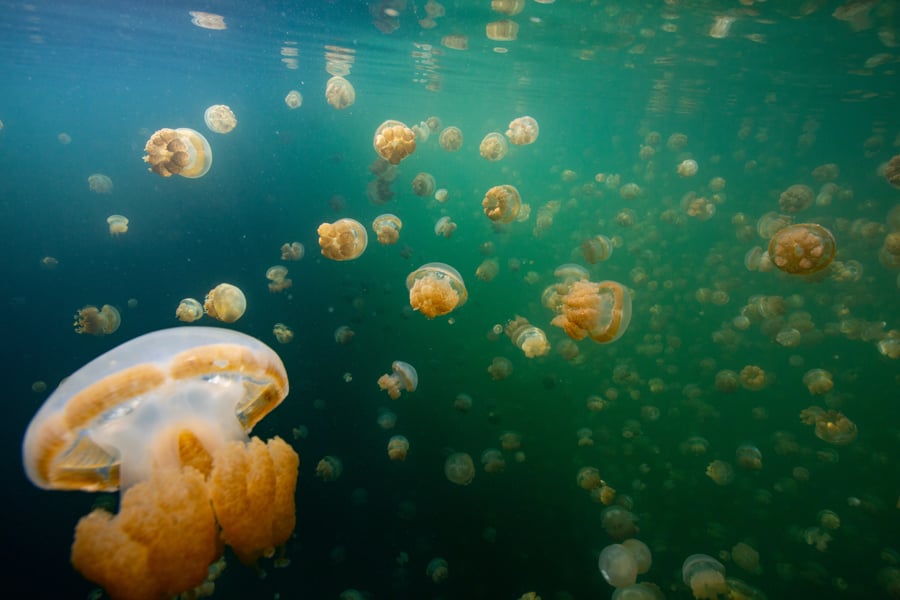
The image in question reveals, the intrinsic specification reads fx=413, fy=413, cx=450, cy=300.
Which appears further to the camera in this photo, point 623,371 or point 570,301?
point 623,371

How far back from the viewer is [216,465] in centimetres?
181

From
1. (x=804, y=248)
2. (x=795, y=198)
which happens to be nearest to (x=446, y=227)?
(x=804, y=248)

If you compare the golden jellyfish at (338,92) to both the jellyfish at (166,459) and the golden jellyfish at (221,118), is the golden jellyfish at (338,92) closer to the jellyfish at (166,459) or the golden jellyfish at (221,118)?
the golden jellyfish at (221,118)

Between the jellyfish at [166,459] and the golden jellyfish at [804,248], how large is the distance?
4995mm

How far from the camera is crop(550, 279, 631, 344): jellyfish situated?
3961mm

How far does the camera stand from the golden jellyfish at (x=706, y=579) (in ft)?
15.5

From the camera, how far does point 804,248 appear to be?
4219 millimetres

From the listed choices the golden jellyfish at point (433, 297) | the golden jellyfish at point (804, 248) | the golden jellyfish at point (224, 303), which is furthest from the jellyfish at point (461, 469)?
the golden jellyfish at point (804, 248)

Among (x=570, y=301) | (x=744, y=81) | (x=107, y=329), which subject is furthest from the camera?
(x=744, y=81)

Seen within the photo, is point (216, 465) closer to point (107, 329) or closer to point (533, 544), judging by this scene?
point (533, 544)

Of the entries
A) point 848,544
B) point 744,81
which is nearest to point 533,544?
point 848,544

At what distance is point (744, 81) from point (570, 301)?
15.2 metres

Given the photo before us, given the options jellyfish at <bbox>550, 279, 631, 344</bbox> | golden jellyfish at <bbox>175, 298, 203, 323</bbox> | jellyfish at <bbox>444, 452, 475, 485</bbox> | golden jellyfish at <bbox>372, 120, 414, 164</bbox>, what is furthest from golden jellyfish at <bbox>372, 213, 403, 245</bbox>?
jellyfish at <bbox>444, 452, 475, 485</bbox>

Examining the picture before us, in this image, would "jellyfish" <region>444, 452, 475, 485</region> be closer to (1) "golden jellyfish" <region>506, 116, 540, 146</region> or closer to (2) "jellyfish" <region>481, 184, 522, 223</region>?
(2) "jellyfish" <region>481, 184, 522, 223</region>
